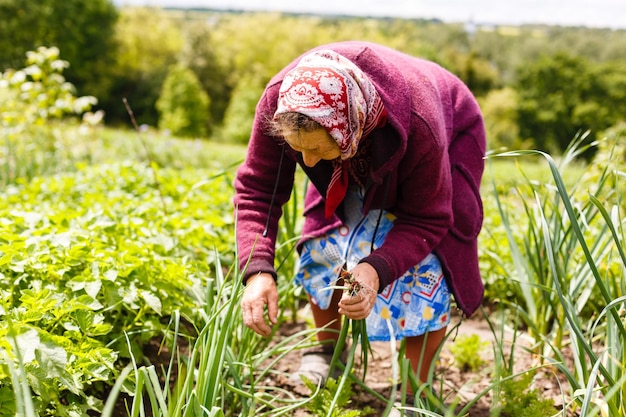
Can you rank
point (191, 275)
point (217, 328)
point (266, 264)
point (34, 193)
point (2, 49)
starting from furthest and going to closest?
point (2, 49) < point (34, 193) < point (191, 275) < point (266, 264) < point (217, 328)

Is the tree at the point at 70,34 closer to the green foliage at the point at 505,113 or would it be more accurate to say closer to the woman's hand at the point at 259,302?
the green foliage at the point at 505,113

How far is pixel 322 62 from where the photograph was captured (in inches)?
52.2

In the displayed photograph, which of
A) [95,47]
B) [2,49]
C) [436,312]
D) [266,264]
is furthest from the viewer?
[95,47]

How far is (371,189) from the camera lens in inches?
63.5

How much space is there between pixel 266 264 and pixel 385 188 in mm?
382

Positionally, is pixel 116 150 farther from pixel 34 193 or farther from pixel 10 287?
pixel 10 287

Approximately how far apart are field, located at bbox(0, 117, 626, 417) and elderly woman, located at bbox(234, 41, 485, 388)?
110 millimetres

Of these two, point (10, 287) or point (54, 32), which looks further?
point (54, 32)

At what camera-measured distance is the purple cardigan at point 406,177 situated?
4.85 feet

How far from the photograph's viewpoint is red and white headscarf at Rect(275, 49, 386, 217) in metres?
1.27

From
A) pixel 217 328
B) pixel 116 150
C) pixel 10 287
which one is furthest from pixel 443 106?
pixel 116 150

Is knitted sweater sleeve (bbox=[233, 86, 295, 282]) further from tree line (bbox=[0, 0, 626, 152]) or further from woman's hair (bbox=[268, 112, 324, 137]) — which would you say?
tree line (bbox=[0, 0, 626, 152])

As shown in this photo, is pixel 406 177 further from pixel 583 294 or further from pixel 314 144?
pixel 583 294

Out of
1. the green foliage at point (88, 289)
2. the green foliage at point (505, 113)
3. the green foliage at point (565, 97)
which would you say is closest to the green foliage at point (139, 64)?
the green foliage at point (505, 113)
